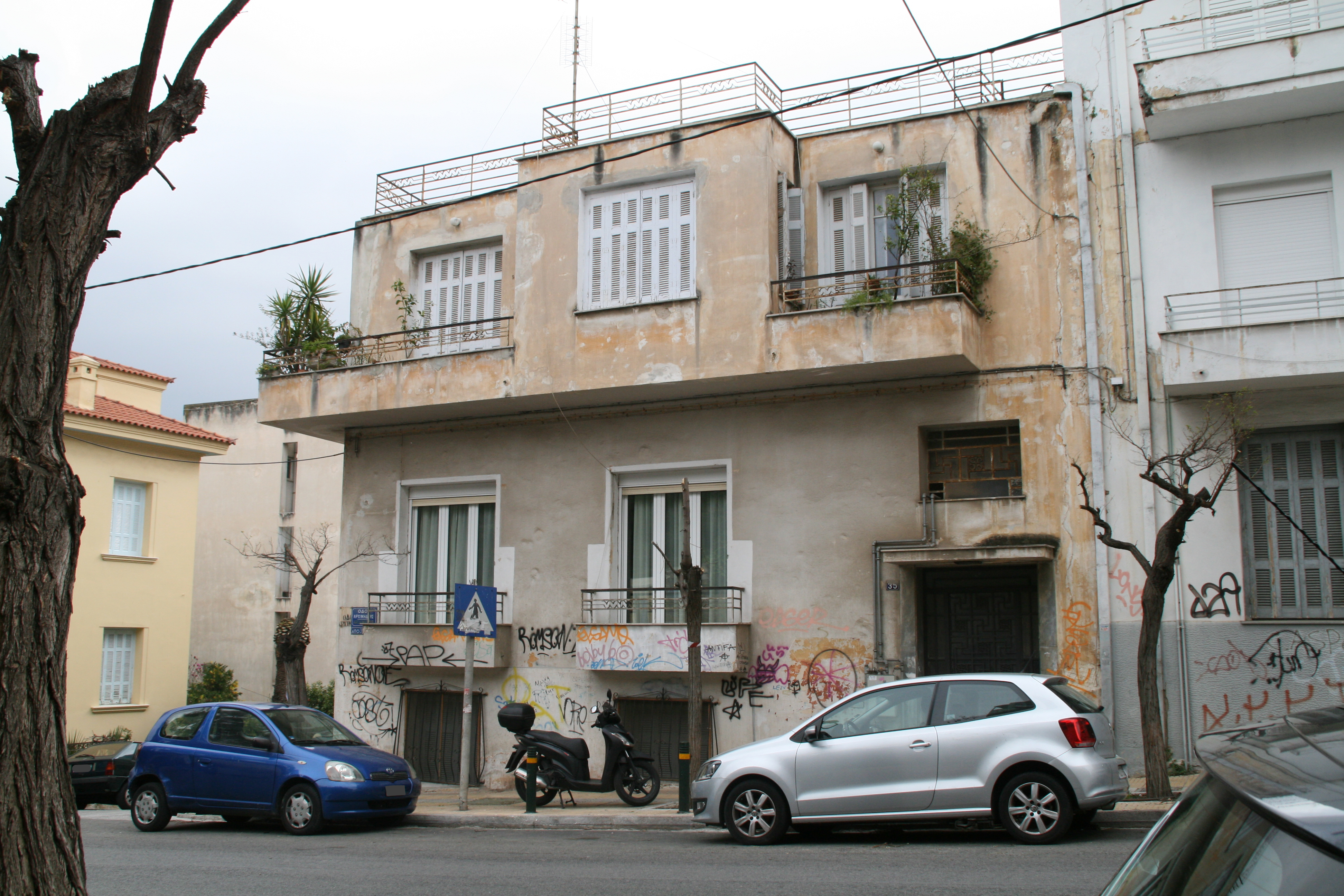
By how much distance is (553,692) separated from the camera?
1708cm

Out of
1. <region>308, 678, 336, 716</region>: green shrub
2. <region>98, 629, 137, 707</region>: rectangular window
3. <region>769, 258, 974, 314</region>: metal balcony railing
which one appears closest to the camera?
<region>769, 258, 974, 314</region>: metal balcony railing

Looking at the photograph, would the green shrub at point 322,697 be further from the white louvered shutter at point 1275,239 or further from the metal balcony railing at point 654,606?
the white louvered shutter at point 1275,239

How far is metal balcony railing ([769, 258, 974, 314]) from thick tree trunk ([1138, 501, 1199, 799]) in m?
4.18

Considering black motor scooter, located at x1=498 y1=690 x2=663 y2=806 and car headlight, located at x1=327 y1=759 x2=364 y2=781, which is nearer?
car headlight, located at x1=327 y1=759 x2=364 y2=781

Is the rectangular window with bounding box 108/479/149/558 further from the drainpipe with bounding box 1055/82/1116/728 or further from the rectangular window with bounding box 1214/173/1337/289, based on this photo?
the rectangular window with bounding box 1214/173/1337/289

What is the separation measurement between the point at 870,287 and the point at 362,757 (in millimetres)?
8765

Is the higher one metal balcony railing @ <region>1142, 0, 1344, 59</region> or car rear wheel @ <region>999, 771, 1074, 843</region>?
metal balcony railing @ <region>1142, 0, 1344, 59</region>

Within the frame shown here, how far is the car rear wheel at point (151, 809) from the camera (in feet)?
44.7

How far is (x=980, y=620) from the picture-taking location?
15.3 metres

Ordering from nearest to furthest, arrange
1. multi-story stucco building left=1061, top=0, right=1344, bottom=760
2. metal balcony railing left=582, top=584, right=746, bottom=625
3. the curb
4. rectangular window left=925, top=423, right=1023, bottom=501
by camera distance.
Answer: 1. the curb
2. multi-story stucco building left=1061, top=0, right=1344, bottom=760
3. rectangular window left=925, top=423, right=1023, bottom=501
4. metal balcony railing left=582, top=584, right=746, bottom=625

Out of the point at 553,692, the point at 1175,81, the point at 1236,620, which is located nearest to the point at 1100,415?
the point at 1236,620

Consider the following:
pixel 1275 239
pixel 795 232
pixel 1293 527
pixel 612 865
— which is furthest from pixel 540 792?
pixel 1275 239

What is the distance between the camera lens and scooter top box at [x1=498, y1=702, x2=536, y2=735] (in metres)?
14.9

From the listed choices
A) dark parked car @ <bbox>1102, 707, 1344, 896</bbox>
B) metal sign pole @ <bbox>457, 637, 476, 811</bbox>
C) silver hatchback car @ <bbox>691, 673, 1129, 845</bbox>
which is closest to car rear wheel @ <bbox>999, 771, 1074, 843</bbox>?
silver hatchback car @ <bbox>691, 673, 1129, 845</bbox>
